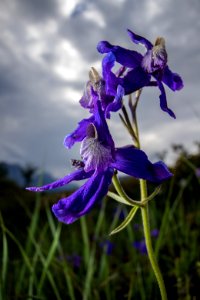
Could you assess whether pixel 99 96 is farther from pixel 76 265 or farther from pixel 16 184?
pixel 16 184

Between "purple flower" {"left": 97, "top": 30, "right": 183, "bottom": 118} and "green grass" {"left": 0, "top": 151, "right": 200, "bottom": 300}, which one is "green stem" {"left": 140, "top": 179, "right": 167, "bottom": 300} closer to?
"purple flower" {"left": 97, "top": 30, "right": 183, "bottom": 118}

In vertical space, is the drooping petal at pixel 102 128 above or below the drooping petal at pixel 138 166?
above

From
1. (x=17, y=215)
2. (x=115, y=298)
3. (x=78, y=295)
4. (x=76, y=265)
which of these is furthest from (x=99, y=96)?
(x=17, y=215)

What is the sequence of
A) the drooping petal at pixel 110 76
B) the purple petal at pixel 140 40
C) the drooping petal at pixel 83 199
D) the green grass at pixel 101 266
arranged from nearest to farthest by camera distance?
the drooping petal at pixel 83 199 → the drooping petal at pixel 110 76 → the purple petal at pixel 140 40 → the green grass at pixel 101 266

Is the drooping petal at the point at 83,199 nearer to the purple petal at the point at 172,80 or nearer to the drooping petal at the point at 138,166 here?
the drooping petal at the point at 138,166

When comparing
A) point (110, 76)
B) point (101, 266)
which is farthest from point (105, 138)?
point (101, 266)

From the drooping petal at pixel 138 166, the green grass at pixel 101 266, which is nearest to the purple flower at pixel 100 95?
the drooping petal at pixel 138 166

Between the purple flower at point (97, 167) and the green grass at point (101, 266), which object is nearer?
the purple flower at point (97, 167)
